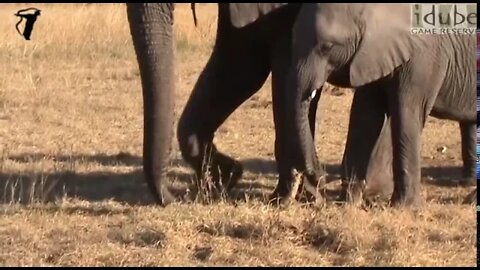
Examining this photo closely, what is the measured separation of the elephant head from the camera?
6.74 meters

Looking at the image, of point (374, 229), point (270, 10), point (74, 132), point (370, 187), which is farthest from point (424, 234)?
point (74, 132)

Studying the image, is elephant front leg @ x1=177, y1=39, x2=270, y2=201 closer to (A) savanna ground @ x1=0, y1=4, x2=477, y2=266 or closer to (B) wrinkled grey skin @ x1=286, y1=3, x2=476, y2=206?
(A) savanna ground @ x1=0, y1=4, x2=477, y2=266

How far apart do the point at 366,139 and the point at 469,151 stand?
99 centimetres

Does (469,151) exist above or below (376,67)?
below

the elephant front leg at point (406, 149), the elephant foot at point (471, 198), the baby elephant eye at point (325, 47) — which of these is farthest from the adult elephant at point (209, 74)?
the elephant foot at point (471, 198)

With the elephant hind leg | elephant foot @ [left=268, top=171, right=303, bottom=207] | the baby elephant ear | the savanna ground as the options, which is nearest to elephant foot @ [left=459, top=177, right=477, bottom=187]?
the savanna ground

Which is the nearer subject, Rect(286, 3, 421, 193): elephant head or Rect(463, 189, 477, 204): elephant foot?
Rect(286, 3, 421, 193): elephant head

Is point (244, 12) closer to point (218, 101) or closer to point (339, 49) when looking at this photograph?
point (339, 49)

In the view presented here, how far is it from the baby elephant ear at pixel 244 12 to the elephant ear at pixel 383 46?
25.3 inches

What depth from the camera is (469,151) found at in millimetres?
8133

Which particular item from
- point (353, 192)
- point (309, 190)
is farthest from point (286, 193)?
→ point (353, 192)

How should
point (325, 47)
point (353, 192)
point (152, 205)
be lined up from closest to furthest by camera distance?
point (325, 47) → point (152, 205) → point (353, 192)

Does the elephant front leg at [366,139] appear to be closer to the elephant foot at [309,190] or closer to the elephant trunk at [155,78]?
the elephant foot at [309,190]

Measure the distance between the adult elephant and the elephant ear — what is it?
452 mm
